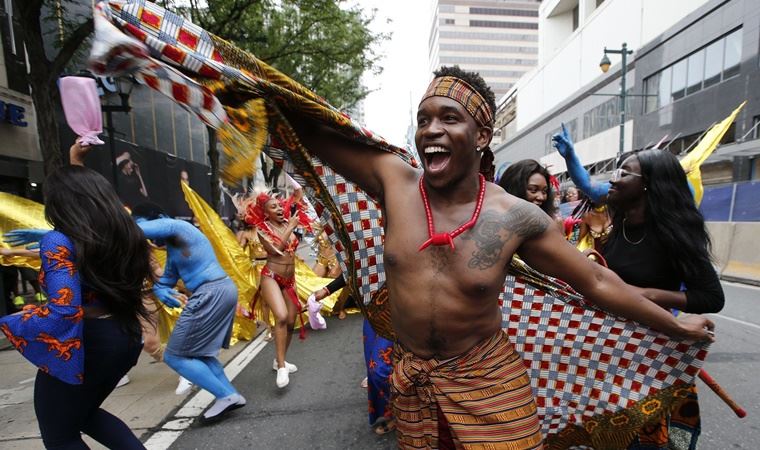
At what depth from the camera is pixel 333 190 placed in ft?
5.90

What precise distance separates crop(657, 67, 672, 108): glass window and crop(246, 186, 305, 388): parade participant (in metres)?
24.3

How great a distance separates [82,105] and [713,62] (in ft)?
79.5

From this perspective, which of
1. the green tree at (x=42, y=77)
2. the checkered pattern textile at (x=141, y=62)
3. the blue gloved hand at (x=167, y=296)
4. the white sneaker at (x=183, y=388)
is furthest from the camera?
the green tree at (x=42, y=77)

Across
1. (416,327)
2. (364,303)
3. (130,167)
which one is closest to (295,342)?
(364,303)

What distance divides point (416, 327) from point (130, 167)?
1336cm

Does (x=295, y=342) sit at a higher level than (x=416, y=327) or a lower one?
lower

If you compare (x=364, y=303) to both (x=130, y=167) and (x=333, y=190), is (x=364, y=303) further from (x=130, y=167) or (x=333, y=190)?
(x=130, y=167)

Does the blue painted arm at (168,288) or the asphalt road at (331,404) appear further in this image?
the blue painted arm at (168,288)

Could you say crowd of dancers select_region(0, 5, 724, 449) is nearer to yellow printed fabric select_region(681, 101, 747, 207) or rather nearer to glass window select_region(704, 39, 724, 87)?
yellow printed fabric select_region(681, 101, 747, 207)

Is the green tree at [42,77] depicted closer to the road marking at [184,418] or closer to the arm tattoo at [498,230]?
the road marking at [184,418]

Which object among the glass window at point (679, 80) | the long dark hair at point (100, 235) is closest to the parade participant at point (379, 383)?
the long dark hair at point (100, 235)

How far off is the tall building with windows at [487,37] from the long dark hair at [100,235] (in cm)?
9881

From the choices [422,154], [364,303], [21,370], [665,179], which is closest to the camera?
[422,154]

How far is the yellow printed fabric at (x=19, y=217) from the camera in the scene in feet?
12.4
